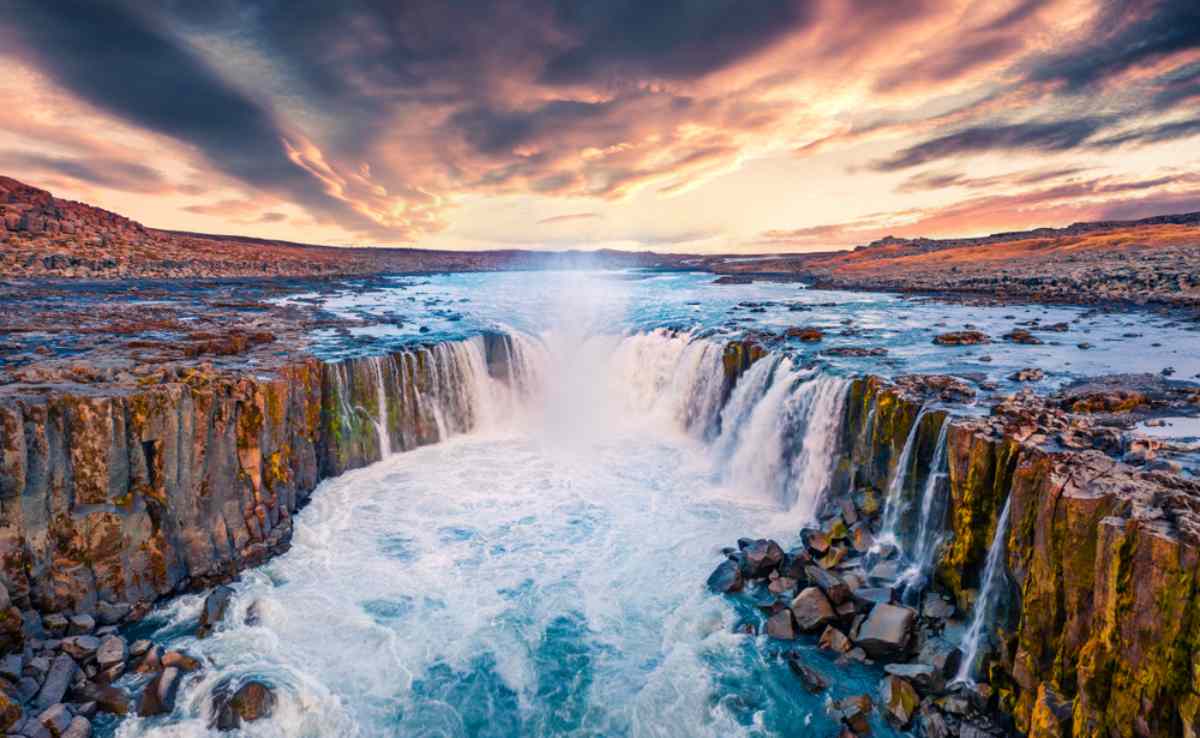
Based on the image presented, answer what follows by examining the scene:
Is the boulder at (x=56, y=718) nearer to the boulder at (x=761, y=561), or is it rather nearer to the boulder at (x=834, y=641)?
the boulder at (x=761, y=561)

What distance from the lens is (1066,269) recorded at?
163 ft

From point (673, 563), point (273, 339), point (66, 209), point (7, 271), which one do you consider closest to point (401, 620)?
point (673, 563)

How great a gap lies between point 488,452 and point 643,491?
6.86 metres

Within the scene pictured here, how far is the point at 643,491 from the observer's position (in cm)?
1786

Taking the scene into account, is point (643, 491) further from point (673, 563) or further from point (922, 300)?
point (922, 300)

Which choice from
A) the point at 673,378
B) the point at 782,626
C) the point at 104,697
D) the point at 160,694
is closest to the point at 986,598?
the point at 782,626

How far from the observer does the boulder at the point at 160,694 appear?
8453 millimetres

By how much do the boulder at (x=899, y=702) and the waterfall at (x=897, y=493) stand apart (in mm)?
3840

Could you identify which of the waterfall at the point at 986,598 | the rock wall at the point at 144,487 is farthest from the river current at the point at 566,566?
the waterfall at the point at 986,598

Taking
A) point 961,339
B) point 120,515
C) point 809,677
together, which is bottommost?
point 809,677

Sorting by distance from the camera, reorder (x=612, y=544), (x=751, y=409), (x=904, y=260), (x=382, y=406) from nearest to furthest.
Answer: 1. (x=612, y=544)
2. (x=751, y=409)
3. (x=382, y=406)
4. (x=904, y=260)

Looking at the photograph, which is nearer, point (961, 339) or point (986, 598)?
point (986, 598)

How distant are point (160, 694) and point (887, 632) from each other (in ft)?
39.7

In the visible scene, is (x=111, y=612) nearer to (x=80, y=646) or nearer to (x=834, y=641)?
(x=80, y=646)
